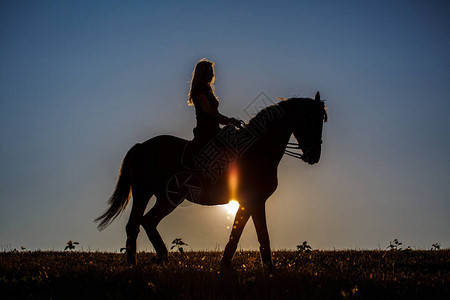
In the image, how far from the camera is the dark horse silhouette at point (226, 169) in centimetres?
773

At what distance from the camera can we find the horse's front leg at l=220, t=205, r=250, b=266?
7.66 m

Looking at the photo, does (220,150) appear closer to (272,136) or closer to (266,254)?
(272,136)

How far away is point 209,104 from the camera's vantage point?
25.8 feet

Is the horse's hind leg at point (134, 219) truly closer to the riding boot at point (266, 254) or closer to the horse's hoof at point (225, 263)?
the horse's hoof at point (225, 263)

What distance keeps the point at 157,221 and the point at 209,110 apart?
289 centimetres

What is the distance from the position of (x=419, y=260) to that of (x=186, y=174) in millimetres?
6547

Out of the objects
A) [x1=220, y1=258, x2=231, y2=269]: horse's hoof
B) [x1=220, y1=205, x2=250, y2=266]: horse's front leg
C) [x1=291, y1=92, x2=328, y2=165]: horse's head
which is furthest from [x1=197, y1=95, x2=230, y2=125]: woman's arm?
[x1=220, y1=258, x2=231, y2=269]: horse's hoof

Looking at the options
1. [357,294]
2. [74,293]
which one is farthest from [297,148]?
[74,293]

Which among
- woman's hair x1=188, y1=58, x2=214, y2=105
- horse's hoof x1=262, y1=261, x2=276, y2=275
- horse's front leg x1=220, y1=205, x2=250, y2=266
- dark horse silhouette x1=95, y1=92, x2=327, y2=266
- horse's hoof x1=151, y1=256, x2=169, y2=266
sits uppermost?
woman's hair x1=188, y1=58, x2=214, y2=105

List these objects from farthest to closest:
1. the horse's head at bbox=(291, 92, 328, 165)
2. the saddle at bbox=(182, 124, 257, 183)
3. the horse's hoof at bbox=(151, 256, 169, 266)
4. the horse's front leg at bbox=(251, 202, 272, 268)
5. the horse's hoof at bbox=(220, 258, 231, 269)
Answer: the horse's hoof at bbox=(151, 256, 169, 266), the horse's head at bbox=(291, 92, 328, 165), the saddle at bbox=(182, 124, 257, 183), the horse's front leg at bbox=(251, 202, 272, 268), the horse's hoof at bbox=(220, 258, 231, 269)

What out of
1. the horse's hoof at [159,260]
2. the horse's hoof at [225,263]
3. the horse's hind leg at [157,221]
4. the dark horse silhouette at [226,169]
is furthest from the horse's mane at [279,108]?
the horse's hoof at [159,260]

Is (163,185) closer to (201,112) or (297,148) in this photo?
(201,112)

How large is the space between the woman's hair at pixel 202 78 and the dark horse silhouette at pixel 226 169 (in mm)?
1013

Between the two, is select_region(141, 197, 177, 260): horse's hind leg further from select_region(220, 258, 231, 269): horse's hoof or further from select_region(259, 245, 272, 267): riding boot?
select_region(259, 245, 272, 267): riding boot
